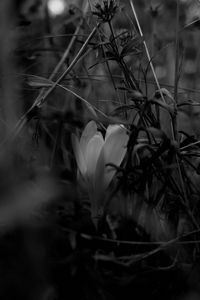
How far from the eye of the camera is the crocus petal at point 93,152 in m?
0.40

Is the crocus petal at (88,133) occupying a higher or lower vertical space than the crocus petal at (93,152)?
higher

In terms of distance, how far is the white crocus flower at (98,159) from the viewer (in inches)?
15.6

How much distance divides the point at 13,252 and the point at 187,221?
0.17 metres

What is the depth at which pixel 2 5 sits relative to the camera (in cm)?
26

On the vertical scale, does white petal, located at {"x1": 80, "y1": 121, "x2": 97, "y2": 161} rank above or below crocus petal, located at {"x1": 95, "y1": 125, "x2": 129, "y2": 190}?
above

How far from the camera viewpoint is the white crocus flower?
1.30 feet

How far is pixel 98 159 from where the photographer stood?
39 centimetres

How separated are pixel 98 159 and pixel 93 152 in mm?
13

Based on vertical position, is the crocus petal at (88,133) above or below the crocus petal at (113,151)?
above

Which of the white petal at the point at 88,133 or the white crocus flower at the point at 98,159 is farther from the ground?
the white petal at the point at 88,133

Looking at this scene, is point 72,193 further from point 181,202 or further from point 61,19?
point 61,19

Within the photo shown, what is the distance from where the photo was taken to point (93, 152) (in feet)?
1.33

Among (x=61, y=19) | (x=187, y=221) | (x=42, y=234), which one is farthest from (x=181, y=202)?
(x=61, y=19)

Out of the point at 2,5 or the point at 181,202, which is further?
the point at 181,202
